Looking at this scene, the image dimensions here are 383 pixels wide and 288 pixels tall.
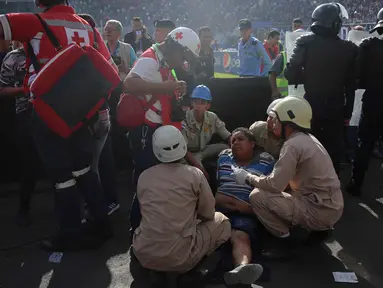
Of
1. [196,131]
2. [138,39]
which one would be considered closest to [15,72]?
[196,131]

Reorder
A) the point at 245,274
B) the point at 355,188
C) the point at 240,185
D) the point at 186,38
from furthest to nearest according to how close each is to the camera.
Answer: the point at 355,188 → the point at 240,185 → the point at 186,38 → the point at 245,274

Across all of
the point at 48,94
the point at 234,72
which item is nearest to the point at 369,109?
the point at 48,94

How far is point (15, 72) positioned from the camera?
3.93 meters

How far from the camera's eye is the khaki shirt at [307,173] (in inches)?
125

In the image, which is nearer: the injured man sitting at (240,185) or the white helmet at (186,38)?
the white helmet at (186,38)

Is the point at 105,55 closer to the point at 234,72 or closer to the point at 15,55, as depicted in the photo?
the point at 15,55

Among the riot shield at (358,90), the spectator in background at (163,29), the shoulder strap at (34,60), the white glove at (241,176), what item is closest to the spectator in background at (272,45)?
the riot shield at (358,90)

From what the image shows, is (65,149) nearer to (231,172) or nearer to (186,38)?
(186,38)

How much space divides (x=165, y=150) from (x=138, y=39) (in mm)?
6157

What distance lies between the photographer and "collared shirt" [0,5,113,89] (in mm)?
2914

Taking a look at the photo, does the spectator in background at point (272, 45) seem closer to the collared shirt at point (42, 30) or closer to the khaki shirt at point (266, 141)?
the khaki shirt at point (266, 141)

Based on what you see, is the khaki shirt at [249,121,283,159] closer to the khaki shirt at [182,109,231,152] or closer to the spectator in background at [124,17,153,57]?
the khaki shirt at [182,109,231,152]

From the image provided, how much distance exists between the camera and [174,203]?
110 inches

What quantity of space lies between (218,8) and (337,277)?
29.0 metres
